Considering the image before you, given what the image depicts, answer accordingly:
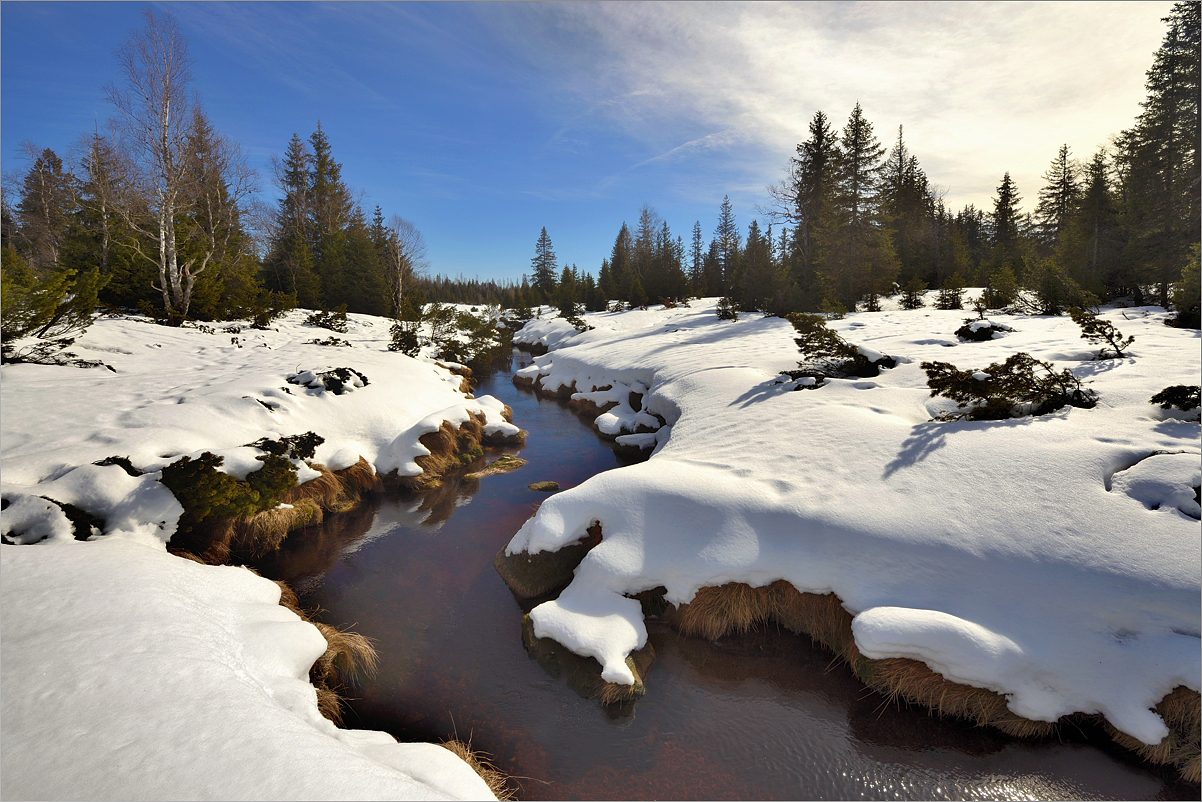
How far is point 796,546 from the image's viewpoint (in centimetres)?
524

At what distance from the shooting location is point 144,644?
3.31 meters

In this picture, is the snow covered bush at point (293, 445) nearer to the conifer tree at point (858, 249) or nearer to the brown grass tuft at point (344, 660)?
the brown grass tuft at point (344, 660)

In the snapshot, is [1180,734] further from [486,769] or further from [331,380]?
[331,380]

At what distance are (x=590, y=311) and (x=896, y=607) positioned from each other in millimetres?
41396

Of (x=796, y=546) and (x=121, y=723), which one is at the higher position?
(x=121, y=723)

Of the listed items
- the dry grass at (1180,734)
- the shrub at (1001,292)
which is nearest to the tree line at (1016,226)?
the shrub at (1001,292)

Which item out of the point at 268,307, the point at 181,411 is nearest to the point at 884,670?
the point at 181,411

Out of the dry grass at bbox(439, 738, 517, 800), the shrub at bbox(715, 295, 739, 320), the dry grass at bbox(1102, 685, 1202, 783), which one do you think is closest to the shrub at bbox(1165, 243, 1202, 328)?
the dry grass at bbox(1102, 685, 1202, 783)

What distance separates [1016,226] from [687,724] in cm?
4872

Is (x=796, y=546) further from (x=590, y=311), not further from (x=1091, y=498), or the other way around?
(x=590, y=311)

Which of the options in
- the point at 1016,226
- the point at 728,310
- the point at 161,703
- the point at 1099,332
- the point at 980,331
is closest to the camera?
the point at 161,703

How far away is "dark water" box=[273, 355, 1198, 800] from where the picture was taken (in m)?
3.70

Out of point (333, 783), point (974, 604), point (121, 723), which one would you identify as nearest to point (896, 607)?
point (974, 604)

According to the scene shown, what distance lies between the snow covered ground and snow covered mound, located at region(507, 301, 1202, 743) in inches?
96.9
